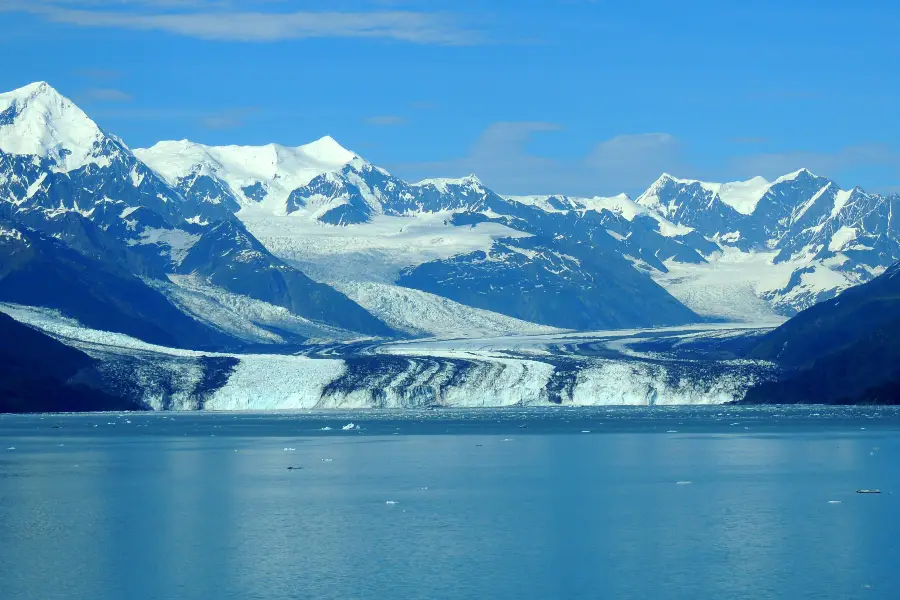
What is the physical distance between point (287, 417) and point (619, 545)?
124 metres

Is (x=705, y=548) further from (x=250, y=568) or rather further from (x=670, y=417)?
(x=670, y=417)

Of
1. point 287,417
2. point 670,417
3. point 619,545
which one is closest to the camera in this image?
point 619,545

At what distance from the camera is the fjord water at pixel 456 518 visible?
50.8m

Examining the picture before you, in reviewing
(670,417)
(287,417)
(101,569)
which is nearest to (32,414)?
(287,417)

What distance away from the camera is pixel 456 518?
6662 cm

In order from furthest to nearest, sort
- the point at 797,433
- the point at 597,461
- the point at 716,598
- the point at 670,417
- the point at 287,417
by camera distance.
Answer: the point at 287,417 → the point at 670,417 → the point at 797,433 → the point at 597,461 → the point at 716,598

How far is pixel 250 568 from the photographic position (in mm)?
53906

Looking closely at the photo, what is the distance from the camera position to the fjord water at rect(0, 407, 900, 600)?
5078 centimetres

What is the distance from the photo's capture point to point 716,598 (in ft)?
155

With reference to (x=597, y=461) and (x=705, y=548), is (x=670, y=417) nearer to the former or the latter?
(x=597, y=461)

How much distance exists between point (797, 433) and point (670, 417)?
40.1m

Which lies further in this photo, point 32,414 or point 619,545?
point 32,414

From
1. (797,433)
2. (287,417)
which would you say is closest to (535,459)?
(797,433)

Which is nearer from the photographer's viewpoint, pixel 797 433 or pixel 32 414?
pixel 797 433
